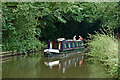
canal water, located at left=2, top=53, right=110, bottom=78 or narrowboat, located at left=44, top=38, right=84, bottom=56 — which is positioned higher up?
narrowboat, located at left=44, top=38, right=84, bottom=56

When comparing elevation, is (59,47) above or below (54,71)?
above

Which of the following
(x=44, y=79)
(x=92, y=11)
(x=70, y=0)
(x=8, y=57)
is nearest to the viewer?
(x=44, y=79)

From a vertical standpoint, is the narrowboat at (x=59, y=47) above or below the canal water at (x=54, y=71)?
above

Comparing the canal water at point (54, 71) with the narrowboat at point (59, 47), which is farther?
the narrowboat at point (59, 47)

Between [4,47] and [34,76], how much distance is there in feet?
26.1

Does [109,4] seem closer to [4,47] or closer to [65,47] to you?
[65,47]

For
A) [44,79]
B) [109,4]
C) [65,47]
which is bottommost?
[44,79]

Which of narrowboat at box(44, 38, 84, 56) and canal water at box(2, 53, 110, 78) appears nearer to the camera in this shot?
canal water at box(2, 53, 110, 78)

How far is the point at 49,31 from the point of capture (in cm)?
2611

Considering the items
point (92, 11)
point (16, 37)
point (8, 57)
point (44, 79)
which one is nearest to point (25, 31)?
point (16, 37)

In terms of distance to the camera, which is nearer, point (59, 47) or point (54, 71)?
point (54, 71)

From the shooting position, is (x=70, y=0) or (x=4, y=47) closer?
(x=4, y=47)

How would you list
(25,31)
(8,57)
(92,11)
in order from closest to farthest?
(8,57)
(25,31)
(92,11)

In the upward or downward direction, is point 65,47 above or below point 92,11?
below
